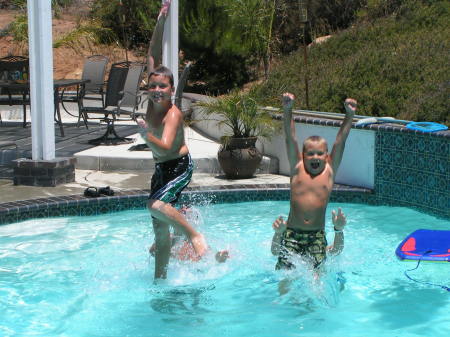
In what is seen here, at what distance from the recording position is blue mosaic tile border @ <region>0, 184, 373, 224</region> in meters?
7.48

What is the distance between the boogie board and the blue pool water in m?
0.50

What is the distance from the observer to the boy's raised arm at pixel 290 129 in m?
4.73

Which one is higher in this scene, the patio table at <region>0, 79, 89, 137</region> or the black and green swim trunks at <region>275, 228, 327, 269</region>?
the patio table at <region>0, 79, 89, 137</region>

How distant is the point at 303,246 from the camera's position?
494cm

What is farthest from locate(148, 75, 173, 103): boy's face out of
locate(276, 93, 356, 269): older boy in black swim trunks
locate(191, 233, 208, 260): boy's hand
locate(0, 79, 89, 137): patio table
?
locate(0, 79, 89, 137): patio table

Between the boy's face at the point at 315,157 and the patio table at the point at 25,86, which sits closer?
the boy's face at the point at 315,157

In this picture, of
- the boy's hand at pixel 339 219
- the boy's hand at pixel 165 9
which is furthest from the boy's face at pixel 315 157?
the boy's hand at pixel 165 9

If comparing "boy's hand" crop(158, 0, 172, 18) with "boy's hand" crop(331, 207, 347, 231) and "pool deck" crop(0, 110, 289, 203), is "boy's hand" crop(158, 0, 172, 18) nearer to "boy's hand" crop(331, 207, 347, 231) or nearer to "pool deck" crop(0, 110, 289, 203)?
"boy's hand" crop(331, 207, 347, 231)

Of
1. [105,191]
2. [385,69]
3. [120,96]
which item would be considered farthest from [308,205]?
[385,69]

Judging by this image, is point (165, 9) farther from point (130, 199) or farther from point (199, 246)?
point (130, 199)

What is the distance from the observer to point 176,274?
5.58m

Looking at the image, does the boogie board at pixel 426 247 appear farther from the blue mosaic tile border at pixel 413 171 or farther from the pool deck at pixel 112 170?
the pool deck at pixel 112 170

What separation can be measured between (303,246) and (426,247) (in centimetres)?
97

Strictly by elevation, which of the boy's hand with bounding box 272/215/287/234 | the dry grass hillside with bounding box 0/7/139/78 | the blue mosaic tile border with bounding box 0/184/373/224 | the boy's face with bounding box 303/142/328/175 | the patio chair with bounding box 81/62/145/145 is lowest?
the blue mosaic tile border with bounding box 0/184/373/224
